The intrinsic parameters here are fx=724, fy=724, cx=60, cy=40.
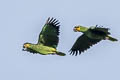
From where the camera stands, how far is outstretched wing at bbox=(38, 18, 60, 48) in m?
37.5

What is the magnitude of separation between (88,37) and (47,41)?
3055 mm

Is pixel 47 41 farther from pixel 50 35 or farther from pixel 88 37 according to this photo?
pixel 88 37

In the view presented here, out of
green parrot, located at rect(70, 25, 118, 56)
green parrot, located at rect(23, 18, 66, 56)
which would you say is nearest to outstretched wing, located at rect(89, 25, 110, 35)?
green parrot, located at rect(70, 25, 118, 56)

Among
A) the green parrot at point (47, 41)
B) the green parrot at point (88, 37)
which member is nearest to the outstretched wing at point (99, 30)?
the green parrot at point (88, 37)

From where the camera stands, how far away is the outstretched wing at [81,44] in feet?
130

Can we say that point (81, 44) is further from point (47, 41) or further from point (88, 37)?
point (47, 41)

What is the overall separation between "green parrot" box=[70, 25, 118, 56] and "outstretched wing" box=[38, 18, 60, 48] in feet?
3.65

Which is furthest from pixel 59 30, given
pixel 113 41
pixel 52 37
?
pixel 113 41

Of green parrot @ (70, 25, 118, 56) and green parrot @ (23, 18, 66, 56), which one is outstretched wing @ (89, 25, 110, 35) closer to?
green parrot @ (70, 25, 118, 56)

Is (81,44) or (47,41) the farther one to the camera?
(81,44)

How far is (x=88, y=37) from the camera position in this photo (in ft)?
130

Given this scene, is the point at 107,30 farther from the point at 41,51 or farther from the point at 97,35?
the point at 41,51

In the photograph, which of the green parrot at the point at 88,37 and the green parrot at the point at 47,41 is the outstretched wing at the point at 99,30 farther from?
the green parrot at the point at 47,41

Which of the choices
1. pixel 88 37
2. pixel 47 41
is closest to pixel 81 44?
Result: pixel 88 37
